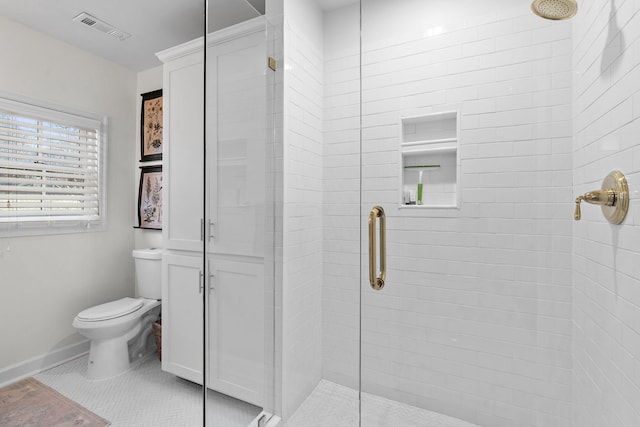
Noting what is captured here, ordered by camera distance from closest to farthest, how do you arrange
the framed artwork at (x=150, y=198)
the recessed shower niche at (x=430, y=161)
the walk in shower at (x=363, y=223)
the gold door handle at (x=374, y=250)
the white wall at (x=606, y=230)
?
the white wall at (x=606, y=230) → the walk in shower at (x=363, y=223) → the gold door handle at (x=374, y=250) → the recessed shower niche at (x=430, y=161) → the framed artwork at (x=150, y=198)

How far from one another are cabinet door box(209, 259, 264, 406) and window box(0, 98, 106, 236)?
34.4 inches

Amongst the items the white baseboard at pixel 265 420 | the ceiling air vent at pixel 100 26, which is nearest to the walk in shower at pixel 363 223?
the white baseboard at pixel 265 420

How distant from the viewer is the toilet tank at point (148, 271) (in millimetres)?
1753

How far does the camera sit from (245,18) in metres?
1.17

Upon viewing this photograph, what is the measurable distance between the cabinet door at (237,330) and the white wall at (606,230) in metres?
1.24

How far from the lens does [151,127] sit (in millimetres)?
1770

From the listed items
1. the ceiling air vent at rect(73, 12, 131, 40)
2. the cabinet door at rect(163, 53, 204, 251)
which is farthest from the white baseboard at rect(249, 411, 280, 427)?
the ceiling air vent at rect(73, 12, 131, 40)

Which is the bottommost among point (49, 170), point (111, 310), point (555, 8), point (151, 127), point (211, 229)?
point (111, 310)

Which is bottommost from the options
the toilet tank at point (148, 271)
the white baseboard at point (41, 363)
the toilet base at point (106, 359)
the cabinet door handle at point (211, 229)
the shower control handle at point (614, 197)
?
the toilet base at point (106, 359)

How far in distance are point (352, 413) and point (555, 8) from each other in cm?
200

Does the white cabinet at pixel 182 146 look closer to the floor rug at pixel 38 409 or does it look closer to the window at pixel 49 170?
the window at pixel 49 170

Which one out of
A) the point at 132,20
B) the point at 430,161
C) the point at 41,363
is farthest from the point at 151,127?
the point at 430,161

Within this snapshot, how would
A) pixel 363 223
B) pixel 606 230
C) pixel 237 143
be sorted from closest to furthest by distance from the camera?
pixel 606 230 < pixel 237 143 < pixel 363 223

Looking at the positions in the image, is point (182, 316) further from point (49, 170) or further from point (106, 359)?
point (49, 170)
